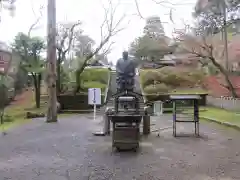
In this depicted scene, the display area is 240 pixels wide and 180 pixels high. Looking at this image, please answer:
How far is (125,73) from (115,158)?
21.5 feet

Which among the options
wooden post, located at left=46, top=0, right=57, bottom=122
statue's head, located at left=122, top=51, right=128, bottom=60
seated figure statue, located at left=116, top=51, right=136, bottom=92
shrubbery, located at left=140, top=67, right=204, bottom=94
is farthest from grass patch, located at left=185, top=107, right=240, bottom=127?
wooden post, located at left=46, top=0, right=57, bottom=122

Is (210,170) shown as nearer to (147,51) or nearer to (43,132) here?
(43,132)

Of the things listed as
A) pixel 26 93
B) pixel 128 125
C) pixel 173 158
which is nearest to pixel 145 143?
pixel 128 125

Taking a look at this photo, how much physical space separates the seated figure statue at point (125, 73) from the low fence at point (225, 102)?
6.10 meters

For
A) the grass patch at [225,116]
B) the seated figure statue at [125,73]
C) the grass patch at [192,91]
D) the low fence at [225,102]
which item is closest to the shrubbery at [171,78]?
the grass patch at [192,91]

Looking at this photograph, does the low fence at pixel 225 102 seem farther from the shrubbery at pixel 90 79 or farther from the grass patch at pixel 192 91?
the shrubbery at pixel 90 79

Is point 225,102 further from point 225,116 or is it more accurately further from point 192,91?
point 225,116

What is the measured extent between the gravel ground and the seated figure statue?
3.78 metres

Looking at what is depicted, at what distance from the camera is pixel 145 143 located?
25.1 ft

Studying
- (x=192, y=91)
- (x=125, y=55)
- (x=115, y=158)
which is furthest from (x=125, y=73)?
(x=192, y=91)

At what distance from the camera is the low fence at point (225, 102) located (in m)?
15.5

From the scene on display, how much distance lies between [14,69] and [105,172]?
17777mm

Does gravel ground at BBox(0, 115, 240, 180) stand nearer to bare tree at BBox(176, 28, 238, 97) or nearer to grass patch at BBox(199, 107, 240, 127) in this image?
grass patch at BBox(199, 107, 240, 127)

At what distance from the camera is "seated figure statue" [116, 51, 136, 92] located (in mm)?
11961
